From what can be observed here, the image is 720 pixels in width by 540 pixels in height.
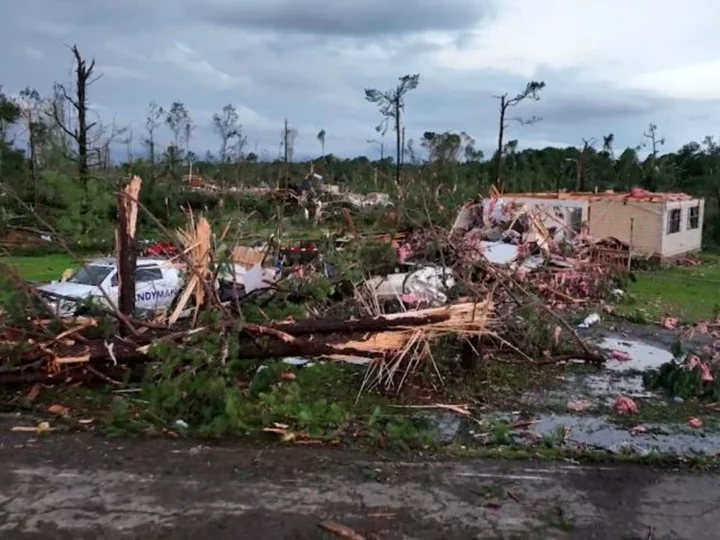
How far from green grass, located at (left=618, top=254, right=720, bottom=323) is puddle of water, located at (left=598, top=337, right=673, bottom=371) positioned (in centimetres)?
235

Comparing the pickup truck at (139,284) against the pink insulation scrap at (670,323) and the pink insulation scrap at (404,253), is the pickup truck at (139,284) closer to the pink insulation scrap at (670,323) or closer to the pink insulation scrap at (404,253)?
the pink insulation scrap at (404,253)

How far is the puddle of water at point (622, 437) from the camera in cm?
639

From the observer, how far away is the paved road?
4.49 meters

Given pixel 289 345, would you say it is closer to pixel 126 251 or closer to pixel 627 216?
pixel 126 251

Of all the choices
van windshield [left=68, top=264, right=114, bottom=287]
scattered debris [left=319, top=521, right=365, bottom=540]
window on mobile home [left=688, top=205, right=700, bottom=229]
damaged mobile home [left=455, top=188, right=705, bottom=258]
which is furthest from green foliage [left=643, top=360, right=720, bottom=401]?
window on mobile home [left=688, top=205, right=700, bottom=229]

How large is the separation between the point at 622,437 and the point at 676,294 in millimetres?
12441

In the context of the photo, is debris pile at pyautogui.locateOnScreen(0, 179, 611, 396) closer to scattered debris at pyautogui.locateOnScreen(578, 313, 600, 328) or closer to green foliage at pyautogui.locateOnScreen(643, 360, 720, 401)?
green foliage at pyautogui.locateOnScreen(643, 360, 720, 401)

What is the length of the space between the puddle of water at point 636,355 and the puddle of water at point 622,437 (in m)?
2.61

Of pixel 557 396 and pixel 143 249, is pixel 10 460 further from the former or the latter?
pixel 143 249

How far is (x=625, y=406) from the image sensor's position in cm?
762

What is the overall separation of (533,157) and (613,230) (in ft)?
73.4

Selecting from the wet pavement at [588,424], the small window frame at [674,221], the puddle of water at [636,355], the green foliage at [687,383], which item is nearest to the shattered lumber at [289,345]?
the wet pavement at [588,424]

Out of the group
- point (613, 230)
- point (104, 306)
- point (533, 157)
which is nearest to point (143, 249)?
point (104, 306)

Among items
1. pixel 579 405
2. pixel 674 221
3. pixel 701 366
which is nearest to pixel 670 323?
pixel 701 366
